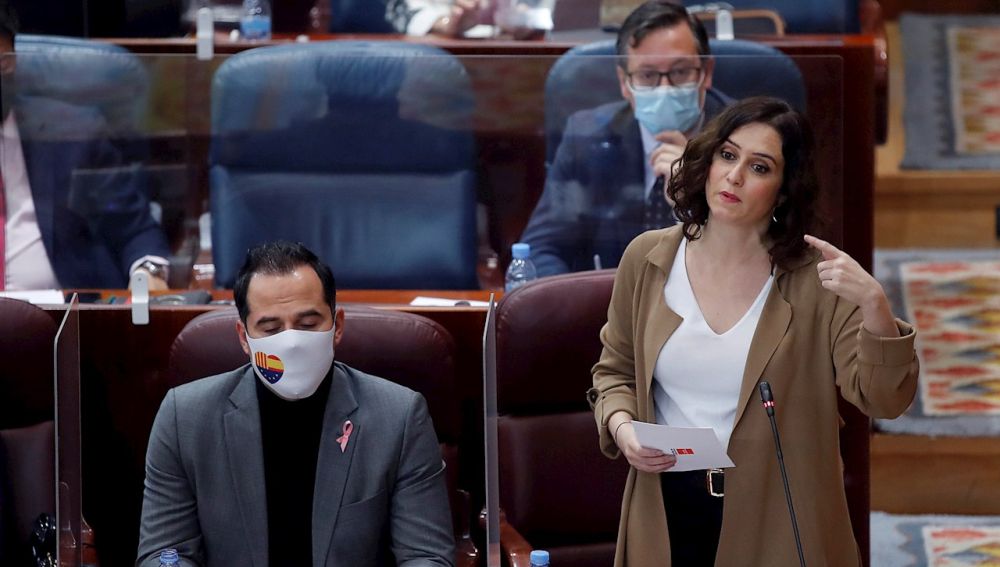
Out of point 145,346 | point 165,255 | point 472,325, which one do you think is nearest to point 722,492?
point 472,325

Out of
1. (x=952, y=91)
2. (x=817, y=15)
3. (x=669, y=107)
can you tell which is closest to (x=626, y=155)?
(x=669, y=107)

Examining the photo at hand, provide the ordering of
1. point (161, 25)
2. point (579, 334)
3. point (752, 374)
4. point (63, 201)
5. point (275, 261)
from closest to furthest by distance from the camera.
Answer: point (752, 374)
point (275, 261)
point (579, 334)
point (63, 201)
point (161, 25)

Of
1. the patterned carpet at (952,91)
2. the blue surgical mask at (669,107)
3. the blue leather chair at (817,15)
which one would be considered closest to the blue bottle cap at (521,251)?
the blue surgical mask at (669,107)

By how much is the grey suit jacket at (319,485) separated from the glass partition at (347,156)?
0.58 meters

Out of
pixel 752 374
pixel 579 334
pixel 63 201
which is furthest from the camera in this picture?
pixel 63 201

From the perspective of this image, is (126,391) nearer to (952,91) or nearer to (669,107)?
(669,107)

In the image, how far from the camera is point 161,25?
122 inches

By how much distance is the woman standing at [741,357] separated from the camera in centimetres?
150

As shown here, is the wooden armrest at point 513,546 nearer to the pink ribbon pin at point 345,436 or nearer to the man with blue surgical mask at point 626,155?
the pink ribbon pin at point 345,436

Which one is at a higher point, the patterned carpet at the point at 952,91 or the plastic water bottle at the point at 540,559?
the patterned carpet at the point at 952,91

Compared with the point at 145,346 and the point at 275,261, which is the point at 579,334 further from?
the point at 145,346

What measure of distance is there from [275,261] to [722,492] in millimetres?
542

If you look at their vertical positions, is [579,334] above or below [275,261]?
below

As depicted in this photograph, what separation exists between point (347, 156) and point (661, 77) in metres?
0.56
